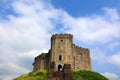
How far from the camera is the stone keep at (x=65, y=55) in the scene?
60.4m

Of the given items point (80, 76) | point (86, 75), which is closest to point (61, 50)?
point (80, 76)

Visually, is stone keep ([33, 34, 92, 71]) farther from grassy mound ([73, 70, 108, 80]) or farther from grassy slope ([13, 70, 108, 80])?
grassy mound ([73, 70, 108, 80])

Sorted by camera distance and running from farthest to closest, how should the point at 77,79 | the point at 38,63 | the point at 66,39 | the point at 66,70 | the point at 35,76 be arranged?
the point at 38,63 → the point at 66,39 → the point at 35,76 → the point at 77,79 → the point at 66,70

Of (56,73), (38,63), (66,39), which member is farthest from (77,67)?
(56,73)

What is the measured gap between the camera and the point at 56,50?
61.1 meters

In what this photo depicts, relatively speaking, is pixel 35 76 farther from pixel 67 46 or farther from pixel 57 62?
pixel 67 46

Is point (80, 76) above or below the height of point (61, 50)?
below

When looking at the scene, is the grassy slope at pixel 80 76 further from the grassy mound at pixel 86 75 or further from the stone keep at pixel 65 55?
the stone keep at pixel 65 55

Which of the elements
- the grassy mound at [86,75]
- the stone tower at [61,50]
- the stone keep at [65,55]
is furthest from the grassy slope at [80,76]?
the stone tower at [61,50]

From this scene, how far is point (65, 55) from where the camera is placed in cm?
6034

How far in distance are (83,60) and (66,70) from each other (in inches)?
1311

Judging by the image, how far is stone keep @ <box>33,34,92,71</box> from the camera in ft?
198

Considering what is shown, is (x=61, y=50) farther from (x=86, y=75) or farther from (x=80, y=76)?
(x=86, y=75)

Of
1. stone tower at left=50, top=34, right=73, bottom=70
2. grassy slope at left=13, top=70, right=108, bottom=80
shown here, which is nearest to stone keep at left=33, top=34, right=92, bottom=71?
stone tower at left=50, top=34, right=73, bottom=70
